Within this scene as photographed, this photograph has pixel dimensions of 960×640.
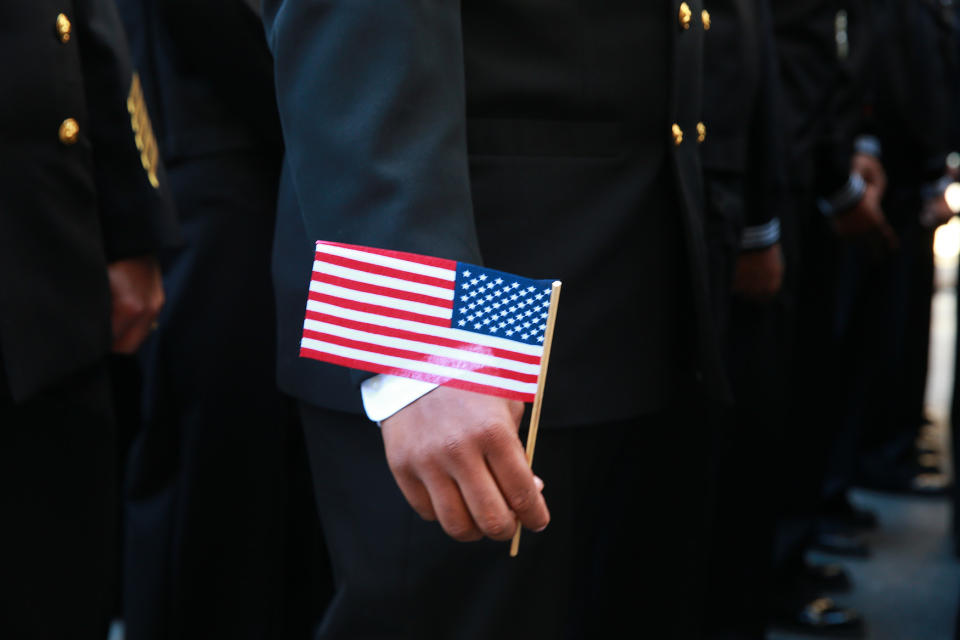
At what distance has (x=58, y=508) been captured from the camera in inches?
57.0

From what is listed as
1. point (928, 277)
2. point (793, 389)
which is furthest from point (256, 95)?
point (928, 277)

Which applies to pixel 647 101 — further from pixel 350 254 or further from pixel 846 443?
pixel 846 443

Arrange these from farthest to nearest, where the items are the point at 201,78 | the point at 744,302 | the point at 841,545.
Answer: the point at 841,545 < the point at 744,302 < the point at 201,78

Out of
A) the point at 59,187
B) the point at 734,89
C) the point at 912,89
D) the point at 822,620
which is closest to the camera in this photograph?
the point at 59,187

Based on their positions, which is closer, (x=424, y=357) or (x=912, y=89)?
(x=424, y=357)

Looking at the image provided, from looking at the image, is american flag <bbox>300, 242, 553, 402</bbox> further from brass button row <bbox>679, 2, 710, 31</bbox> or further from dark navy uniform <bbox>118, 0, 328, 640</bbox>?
dark navy uniform <bbox>118, 0, 328, 640</bbox>

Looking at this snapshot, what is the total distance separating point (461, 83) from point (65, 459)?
0.77 m

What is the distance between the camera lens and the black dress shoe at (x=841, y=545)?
328cm

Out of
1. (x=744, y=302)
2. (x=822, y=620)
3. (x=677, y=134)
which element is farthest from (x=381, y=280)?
(x=822, y=620)

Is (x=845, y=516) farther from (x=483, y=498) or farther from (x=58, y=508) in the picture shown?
(x=483, y=498)

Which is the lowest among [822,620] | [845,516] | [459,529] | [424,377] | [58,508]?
[845,516]

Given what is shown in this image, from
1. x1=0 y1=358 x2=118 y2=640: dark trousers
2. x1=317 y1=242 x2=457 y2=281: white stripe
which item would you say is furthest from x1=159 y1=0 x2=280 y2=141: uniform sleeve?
x1=317 y1=242 x2=457 y2=281: white stripe

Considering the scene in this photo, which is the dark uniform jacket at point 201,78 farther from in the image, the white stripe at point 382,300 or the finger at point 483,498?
the finger at point 483,498

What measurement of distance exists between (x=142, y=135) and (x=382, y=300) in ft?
2.67
